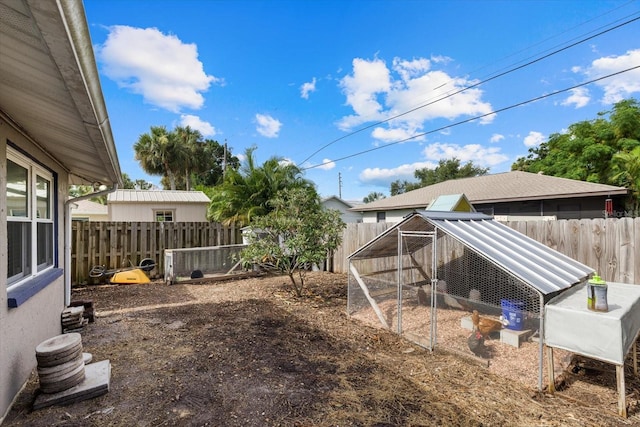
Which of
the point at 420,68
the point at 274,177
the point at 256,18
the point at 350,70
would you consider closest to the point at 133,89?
the point at 256,18

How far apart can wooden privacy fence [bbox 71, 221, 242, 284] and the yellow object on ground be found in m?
0.64

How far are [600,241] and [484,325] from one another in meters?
2.97

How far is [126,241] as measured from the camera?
9.20 m

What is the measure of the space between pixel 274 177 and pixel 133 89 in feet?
20.9

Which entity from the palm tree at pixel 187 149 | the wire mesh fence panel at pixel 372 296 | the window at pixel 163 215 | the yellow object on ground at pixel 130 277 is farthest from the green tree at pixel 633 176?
the palm tree at pixel 187 149

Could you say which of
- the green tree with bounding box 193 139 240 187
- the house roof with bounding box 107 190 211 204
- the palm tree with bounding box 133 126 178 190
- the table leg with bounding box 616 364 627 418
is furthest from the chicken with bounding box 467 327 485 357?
the green tree with bounding box 193 139 240 187

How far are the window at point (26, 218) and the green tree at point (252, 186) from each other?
7502 mm

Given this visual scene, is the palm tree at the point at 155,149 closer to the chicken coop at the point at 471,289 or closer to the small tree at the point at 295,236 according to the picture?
the small tree at the point at 295,236

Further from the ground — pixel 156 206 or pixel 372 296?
pixel 156 206

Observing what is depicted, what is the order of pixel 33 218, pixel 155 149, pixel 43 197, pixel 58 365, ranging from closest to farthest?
pixel 58 365, pixel 33 218, pixel 43 197, pixel 155 149

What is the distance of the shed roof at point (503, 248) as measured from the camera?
3.59 metres

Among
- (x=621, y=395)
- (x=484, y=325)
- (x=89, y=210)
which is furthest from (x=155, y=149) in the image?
(x=621, y=395)

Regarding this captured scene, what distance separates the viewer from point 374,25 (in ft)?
41.1

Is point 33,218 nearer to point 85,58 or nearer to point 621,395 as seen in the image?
point 85,58
